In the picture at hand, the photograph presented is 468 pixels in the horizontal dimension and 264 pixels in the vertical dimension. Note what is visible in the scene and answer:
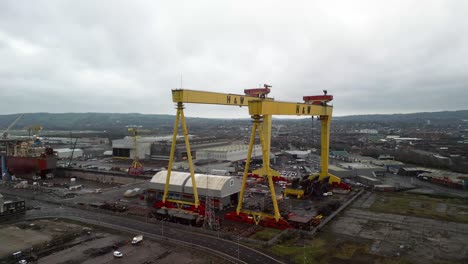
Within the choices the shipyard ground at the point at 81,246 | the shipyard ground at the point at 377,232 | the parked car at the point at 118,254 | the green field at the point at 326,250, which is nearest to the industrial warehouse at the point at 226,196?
the parked car at the point at 118,254

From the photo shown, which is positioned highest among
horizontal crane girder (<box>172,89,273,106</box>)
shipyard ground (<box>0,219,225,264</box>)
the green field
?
horizontal crane girder (<box>172,89,273,106</box>)

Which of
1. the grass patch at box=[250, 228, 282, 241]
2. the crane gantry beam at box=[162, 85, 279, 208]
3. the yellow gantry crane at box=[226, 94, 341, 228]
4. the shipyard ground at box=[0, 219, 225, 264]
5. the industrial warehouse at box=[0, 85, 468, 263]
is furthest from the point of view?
the crane gantry beam at box=[162, 85, 279, 208]

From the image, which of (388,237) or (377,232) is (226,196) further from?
(388,237)

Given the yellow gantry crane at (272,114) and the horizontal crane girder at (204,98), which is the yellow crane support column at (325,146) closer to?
the yellow gantry crane at (272,114)

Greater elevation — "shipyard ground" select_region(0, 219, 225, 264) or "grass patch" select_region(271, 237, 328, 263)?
"grass patch" select_region(271, 237, 328, 263)

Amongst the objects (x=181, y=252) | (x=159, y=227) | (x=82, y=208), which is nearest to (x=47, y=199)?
(x=82, y=208)

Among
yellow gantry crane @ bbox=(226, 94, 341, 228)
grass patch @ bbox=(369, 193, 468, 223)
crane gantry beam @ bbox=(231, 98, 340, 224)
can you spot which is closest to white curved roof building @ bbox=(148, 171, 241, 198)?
crane gantry beam @ bbox=(231, 98, 340, 224)

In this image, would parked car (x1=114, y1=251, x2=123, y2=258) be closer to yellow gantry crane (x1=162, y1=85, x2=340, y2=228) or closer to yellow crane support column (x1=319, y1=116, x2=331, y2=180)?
yellow gantry crane (x1=162, y1=85, x2=340, y2=228)
